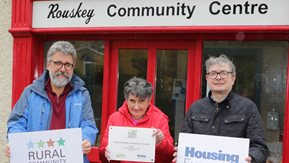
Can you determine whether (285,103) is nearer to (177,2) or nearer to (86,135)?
(177,2)

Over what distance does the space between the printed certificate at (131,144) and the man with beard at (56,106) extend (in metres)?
0.17

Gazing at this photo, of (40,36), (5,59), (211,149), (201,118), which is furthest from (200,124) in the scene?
(5,59)

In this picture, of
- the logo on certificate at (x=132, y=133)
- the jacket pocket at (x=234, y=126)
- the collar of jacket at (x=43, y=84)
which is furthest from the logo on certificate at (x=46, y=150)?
the jacket pocket at (x=234, y=126)

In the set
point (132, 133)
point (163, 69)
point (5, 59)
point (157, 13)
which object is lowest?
point (132, 133)

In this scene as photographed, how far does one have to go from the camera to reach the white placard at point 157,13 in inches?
162

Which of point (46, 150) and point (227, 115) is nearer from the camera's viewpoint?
point (227, 115)

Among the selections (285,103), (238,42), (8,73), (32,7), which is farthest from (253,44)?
(8,73)

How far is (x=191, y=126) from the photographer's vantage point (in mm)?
2979

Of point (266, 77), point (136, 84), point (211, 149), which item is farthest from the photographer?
point (266, 77)

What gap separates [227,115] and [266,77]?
1.74 meters

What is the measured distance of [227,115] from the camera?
2.83 m

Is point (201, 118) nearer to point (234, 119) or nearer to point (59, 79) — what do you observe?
point (234, 119)

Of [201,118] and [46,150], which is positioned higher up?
[201,118]

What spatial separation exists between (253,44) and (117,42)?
5.03 ft
